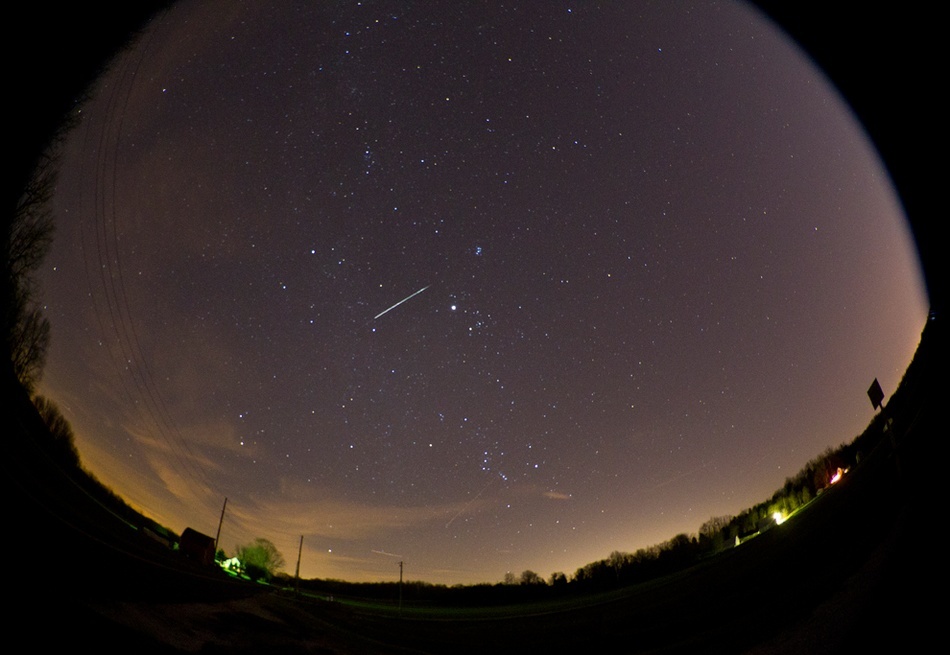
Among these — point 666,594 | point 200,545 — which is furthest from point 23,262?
point 200,545

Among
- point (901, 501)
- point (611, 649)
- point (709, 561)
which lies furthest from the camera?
point (709, 561)

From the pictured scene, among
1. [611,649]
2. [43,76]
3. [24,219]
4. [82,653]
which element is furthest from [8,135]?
[611,649]

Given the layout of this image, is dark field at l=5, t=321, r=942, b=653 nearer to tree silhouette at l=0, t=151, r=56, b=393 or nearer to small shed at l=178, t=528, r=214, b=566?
tree silhouette at l=0, t=151, r=56, b=393

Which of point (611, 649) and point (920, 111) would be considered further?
point (611, 649)

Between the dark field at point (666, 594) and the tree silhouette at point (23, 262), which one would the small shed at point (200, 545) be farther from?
the dark field at point (666, 594)

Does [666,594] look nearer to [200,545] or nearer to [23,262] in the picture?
[23,262]

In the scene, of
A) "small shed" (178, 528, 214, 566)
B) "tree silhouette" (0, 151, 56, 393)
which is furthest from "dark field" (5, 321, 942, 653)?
"small shed" (178, 528, 214, 566)

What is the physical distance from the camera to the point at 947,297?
→ 1668mm

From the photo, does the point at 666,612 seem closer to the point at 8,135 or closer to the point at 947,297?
the point at 947,297

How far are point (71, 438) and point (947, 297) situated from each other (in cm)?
864

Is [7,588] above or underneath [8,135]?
underneath

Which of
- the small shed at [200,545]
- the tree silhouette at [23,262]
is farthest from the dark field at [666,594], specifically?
the small shed at [200,545]

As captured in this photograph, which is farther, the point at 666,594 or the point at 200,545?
the point at 200,545

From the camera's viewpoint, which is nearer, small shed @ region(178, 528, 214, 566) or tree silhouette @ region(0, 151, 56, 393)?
tree silhouette @ region(0, 151, 56, 393)
